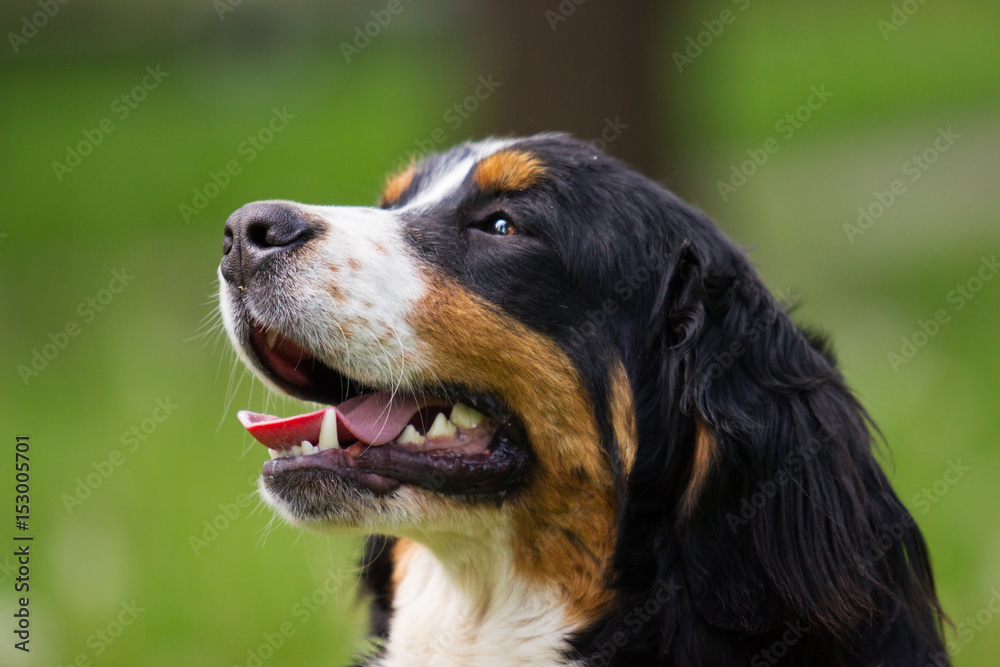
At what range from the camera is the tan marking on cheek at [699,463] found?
3.02 m

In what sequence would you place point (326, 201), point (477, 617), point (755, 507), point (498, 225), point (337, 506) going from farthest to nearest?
point (326, 201), point (498, 225), point (477, 617), point (337, 506), point (755, 507)

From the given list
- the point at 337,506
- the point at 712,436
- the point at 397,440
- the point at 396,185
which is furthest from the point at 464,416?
the point at 396,185

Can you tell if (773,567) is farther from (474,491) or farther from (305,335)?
(305,335)

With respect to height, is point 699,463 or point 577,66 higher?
point 577,66

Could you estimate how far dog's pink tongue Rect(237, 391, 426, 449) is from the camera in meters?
3.24

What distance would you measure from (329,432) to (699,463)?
1.10 metres

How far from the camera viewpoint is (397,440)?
327cm

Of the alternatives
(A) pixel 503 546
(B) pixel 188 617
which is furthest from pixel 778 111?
(A) pixel 503 546

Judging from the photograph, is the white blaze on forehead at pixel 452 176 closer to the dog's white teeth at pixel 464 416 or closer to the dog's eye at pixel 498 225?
the dog's eye at pixel 498 225

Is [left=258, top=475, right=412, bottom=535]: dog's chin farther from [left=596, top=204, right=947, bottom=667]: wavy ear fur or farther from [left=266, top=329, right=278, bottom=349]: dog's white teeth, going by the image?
[left=596, top=204, right=947, bottom=667]: wavy ear fur

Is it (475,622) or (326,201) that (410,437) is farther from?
(326,201)

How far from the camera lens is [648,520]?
3.14m

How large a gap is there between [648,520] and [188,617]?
10.1ft

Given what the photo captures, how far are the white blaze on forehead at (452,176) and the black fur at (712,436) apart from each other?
0.11 meters
